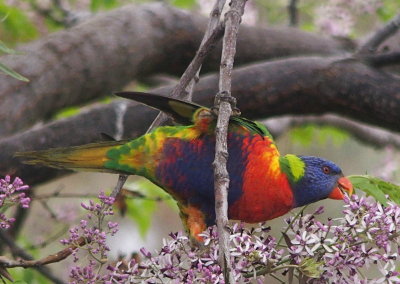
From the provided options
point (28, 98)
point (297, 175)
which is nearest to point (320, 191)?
point (297, 175)

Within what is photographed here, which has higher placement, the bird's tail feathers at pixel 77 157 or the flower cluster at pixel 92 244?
the bird's tail feathers at pixel 77 157

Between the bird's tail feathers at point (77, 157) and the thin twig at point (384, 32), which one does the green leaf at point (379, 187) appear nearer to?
the bird's tail feathers at point (77, 157)

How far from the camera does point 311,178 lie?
63.9 inches

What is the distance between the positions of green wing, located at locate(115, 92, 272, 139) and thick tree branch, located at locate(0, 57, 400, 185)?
0.81 m

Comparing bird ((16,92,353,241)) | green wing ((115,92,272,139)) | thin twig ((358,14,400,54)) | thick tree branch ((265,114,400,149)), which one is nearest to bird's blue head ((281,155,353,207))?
bird ((16,92,353,241))

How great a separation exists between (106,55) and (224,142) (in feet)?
5.20

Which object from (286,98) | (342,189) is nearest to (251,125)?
(342,189)

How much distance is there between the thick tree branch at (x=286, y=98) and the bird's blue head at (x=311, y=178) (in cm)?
84

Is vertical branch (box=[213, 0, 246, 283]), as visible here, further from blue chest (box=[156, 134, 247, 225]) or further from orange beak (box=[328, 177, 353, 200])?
orange beak (box=[328, 177, 353, 200])

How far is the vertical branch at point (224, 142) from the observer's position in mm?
983

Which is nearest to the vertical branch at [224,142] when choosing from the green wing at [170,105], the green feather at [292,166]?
the green wing at [170,105]

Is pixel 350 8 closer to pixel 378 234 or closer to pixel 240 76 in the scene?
pixel 240 76

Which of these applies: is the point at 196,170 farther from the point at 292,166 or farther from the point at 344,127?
the point at 344,127

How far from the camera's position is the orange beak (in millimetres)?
1535
